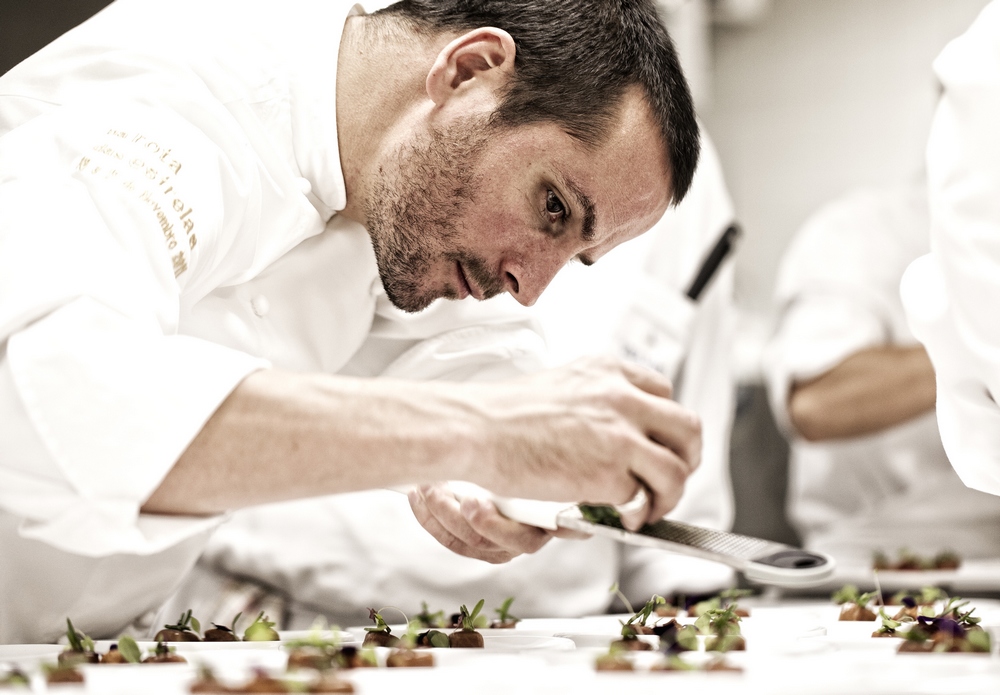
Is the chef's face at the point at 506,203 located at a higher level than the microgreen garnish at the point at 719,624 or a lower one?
higher

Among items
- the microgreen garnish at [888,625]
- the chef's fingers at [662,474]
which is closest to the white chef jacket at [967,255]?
the microgreen garnish at [888,625]

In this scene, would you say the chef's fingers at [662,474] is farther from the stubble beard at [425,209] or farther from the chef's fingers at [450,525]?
the stubble beard at [425,209]

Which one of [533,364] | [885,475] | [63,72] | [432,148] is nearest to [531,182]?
[432,148]

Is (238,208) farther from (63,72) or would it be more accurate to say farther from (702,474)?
(702,474)

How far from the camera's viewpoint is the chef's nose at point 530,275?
47.8 inches

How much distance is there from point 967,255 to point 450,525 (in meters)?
0.65

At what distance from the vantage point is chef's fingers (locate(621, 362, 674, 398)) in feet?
2.94

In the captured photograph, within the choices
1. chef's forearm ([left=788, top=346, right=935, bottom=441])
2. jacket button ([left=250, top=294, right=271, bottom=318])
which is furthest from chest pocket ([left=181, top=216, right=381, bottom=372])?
chef's forearm ([left=788, top=346, right=935, bottom=441])

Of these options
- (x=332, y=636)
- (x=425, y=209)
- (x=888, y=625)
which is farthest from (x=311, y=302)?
(x=888, y=625)

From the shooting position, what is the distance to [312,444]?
2.61 feet

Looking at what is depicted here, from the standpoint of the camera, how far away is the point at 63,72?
1.06 meters

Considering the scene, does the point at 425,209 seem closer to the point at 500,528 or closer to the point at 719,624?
the point at 500,528

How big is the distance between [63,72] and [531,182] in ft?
1.68

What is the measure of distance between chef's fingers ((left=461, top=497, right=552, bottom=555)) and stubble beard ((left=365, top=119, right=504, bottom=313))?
11.1 inches
